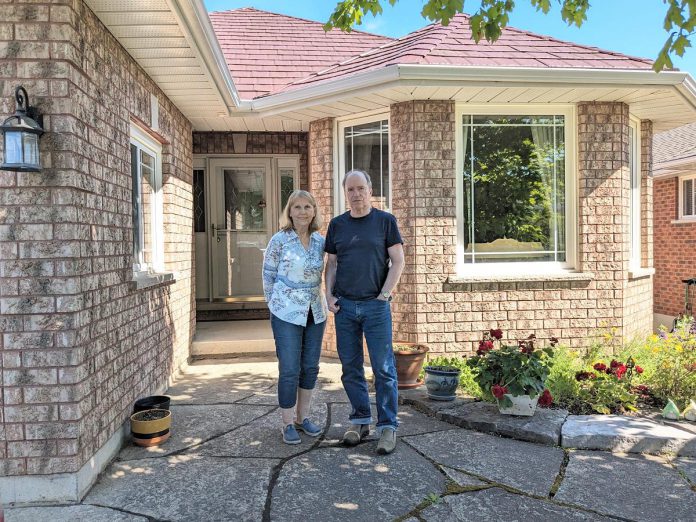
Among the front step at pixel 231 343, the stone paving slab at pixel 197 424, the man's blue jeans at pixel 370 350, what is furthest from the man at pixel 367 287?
the front step at pixel 231 343

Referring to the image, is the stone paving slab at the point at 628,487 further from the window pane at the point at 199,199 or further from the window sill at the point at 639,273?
the window pane at the point at 199,199

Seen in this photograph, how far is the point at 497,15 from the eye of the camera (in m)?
3.83

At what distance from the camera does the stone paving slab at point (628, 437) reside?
3.80m

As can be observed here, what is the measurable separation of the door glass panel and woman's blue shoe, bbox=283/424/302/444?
4.35 meters

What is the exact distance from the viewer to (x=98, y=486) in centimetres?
333

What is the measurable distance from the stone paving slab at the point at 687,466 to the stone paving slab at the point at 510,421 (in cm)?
72

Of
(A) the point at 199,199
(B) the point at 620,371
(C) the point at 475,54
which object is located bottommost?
(B) the point at 620,371

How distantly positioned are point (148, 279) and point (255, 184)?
367cm

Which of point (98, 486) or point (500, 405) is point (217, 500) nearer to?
point (98, 486)

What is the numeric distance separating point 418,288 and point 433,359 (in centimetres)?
75

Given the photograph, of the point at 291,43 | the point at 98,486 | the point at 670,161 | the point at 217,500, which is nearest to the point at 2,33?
the point at 98,486

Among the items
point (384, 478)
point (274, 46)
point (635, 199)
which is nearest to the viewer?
point (384, 478)

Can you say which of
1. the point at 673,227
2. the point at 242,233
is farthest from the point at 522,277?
the point at 673,227

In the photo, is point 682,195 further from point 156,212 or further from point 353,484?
point 353,484
